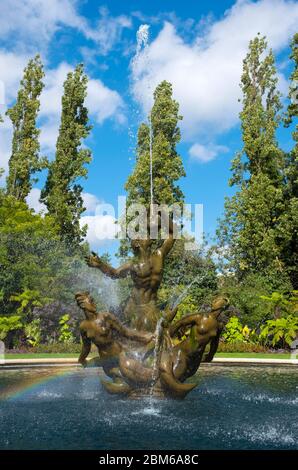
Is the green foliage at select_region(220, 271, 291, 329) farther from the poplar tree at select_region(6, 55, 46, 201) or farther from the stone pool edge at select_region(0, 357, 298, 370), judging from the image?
the poplar tree at select_region(6, 55, 46, 201)

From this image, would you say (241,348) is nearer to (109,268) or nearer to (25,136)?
(109,268)

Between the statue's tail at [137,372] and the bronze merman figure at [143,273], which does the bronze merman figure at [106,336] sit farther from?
the bronze merman figure at [143,273]

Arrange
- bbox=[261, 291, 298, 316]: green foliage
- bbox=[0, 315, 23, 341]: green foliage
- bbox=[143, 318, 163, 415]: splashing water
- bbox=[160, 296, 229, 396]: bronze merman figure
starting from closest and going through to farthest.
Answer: bbox=[160, 296, 229, 396]: bronze merman figure < bbox=[143, 318, 163, 415]: splashing water < bbox=[0, 315, 23, 341]: green foliage < bbox=[261, 291, 298, 316]: green foliage

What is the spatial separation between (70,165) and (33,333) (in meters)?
17.2

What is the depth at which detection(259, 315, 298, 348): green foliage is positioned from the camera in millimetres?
22239

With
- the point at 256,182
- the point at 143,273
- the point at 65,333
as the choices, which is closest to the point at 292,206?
the point at 256,182

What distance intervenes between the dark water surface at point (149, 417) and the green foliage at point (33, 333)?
11005 mm

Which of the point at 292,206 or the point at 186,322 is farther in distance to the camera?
the point at 292,206

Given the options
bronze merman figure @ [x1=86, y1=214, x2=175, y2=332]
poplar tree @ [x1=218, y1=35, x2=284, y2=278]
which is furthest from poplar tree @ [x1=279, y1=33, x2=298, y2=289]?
bronze merman figure @ [x1=86, y1=214, x2=175, y2=332]

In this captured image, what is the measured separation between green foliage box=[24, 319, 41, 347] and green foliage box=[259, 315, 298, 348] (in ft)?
35.3

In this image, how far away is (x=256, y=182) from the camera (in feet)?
110
